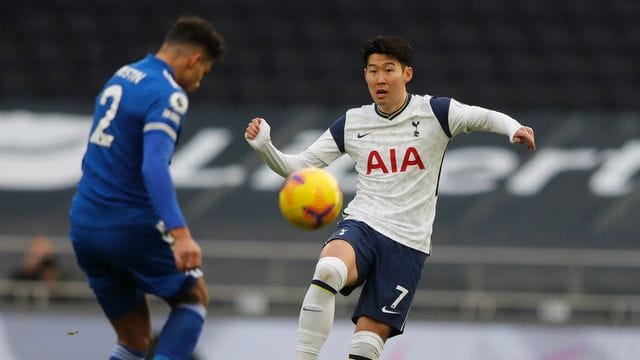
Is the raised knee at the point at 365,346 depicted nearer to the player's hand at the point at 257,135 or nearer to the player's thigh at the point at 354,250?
the player's thigh at the point at 354,250

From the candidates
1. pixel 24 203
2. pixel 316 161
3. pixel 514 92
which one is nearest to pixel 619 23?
pixel 514 92

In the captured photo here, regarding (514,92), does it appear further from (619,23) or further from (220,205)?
(220,205)

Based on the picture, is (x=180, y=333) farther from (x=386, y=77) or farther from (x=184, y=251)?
(x=386, y=77)

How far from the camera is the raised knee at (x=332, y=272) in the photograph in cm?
716

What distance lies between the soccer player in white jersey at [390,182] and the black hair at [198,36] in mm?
1387

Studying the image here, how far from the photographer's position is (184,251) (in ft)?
19.4

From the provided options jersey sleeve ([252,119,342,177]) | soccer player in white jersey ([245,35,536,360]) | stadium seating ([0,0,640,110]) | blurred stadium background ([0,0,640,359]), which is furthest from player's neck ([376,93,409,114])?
stadium seating ([0,0,640,110])

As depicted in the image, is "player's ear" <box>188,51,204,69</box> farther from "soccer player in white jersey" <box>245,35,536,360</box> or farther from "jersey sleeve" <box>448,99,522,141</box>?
"jersey sleeve" <box>448,99,522,141</box>

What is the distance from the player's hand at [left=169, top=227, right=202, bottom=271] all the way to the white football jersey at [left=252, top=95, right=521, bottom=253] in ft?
6.05

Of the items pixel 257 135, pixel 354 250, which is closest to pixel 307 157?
pixel 257 135

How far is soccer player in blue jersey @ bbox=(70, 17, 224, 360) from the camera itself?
20.4 ft

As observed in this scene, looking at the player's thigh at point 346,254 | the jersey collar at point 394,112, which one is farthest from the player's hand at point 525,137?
the player's thigh at point 346,254

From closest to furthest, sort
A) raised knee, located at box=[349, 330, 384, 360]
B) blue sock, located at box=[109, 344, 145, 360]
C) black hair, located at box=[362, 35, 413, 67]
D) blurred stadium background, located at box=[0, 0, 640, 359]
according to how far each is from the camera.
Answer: blue sock, located at box=[109, 344, 145, 360], raised knee, located at box=[349, 330, 384, 360], black hair, located at box=[362, 35, 413, 67], blurred stadium background, located at box=[0, 0, 640, 359]

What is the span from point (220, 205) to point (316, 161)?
18.2 feet
